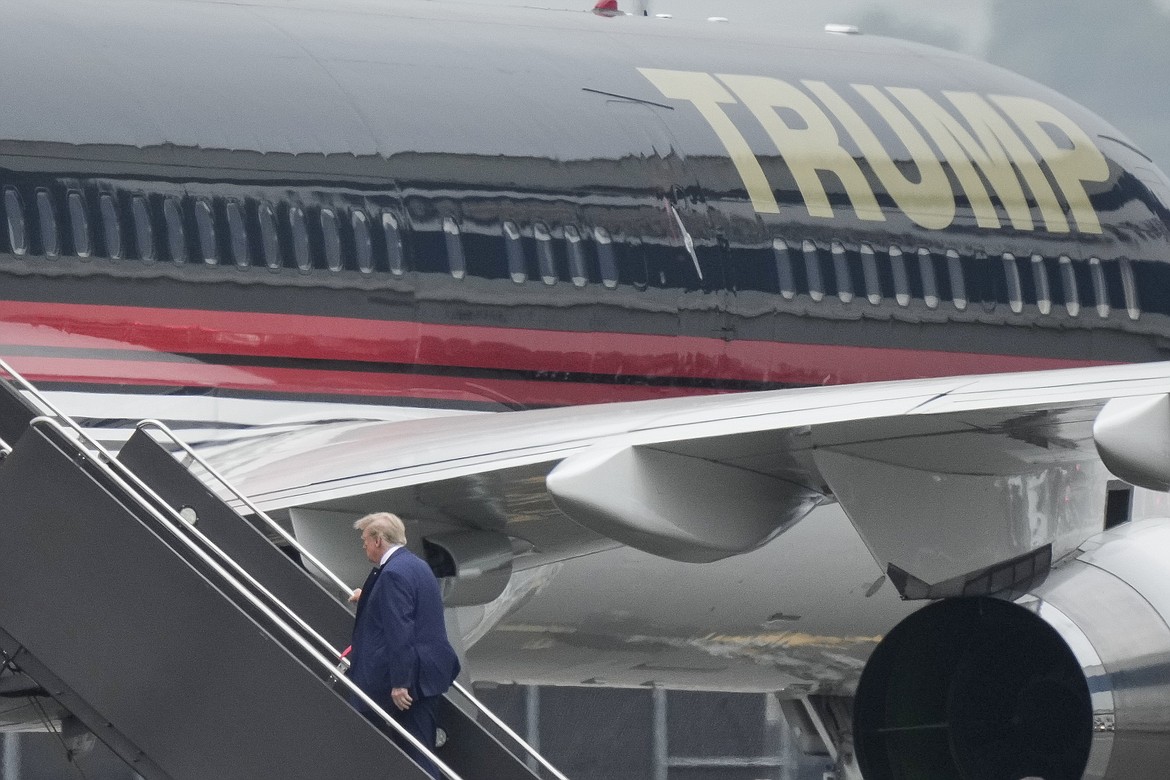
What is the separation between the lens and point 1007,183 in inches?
473

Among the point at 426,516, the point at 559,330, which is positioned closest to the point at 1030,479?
the point at 426,516

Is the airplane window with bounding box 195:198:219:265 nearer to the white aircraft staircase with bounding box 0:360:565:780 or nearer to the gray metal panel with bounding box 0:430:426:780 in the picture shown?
the white aircraft staircase with bounding box 0:360:565:780

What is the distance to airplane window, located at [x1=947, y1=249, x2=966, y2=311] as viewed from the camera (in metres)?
11.9

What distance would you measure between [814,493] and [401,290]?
3198 mm

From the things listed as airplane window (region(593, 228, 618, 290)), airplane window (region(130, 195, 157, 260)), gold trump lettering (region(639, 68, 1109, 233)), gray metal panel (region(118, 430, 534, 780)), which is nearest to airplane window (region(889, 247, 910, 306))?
gold trump lettering (region(639, 68, 1109, 233))

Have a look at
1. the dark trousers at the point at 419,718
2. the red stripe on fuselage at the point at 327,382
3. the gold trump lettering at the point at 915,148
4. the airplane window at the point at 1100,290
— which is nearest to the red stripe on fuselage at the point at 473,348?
the red stripe on fuselage at the point at 327,382

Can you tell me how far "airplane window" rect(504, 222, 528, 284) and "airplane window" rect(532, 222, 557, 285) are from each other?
0.10 metres

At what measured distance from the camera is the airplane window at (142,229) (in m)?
9.63

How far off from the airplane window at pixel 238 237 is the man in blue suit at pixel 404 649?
12.2 ft

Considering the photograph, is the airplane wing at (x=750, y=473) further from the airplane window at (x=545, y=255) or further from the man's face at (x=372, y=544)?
the airplane window at (x=545, y=255)

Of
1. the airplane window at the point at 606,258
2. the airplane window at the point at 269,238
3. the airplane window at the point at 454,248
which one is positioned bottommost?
the airplane window at the point at 606,258

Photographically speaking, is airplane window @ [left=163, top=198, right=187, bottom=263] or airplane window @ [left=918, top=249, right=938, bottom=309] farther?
airplane window @ [left=918, top=249, right=938, bottom=309]

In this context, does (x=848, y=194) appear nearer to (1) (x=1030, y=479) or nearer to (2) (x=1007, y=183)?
(2) (x=1007, y=183)

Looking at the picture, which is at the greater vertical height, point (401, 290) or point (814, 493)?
point (401, 290)
